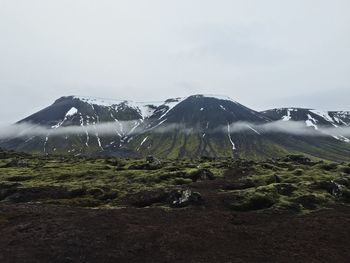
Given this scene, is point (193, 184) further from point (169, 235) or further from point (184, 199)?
point (169, 235)

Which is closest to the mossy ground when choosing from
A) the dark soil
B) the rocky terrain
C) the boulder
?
the rocky terrain

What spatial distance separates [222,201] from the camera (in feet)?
229

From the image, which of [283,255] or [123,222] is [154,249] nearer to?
[123,222]

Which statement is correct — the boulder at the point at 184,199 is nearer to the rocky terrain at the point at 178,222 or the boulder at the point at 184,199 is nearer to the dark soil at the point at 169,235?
the rocky terrain at the point at 178,222

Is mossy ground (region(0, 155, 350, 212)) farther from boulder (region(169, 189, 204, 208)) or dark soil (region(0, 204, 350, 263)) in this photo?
dark soil (region(0, 204, 350, 263))

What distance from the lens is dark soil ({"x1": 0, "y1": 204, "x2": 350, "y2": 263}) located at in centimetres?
4594

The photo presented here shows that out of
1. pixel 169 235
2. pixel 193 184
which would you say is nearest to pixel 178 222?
pixel 169 235

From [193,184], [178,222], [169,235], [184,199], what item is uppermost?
Answer: [184,199]

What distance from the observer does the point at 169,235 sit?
52.0 metres

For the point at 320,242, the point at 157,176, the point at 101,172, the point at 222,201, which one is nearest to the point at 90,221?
the point at 222,201

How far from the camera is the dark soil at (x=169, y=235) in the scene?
4594 centimetres

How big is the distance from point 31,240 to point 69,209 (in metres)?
14.1

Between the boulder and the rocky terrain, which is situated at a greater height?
the boulder

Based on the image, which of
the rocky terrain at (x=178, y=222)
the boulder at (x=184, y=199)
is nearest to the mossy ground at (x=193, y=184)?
the rocky terrain at (x=178, y=222)
